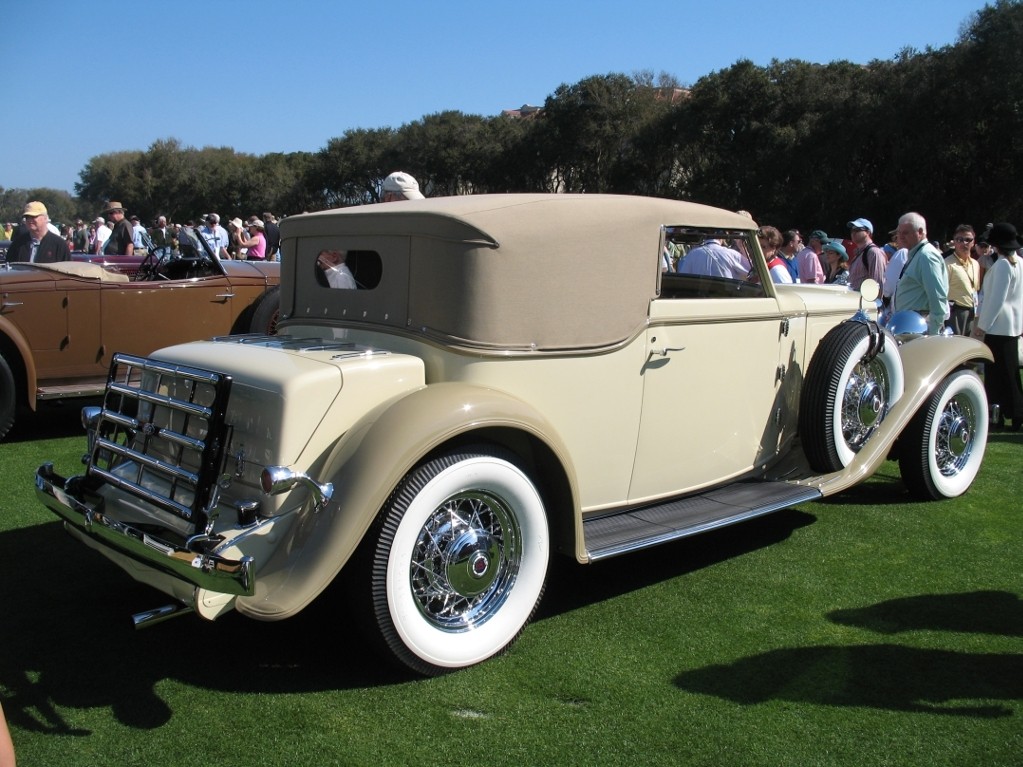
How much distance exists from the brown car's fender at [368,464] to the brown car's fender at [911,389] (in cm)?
206

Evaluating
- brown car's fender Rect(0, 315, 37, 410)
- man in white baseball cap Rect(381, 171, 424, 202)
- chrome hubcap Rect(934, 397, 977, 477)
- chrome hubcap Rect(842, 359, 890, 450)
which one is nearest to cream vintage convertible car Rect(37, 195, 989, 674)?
chrome hubcap Rect(842, 359, 890, 450)

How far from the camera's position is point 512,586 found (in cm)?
318

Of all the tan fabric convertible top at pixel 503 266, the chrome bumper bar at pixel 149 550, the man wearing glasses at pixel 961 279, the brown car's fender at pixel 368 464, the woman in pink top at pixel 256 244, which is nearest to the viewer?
the chrome bumper bar at pixel 149 550

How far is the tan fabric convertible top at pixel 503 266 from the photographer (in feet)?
10.7

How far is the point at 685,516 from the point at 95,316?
516cm

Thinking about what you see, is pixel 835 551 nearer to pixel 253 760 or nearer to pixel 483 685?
pixel 483 685

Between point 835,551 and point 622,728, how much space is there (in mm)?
2122

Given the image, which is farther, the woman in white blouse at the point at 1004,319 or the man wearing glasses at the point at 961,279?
the man wearing glasses at the point at 961,279

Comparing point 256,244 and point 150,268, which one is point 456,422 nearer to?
point 150,268

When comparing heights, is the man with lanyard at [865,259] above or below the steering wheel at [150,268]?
above

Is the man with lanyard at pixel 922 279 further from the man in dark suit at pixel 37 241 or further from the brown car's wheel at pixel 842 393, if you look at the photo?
the man in dark suit at pixel 37 241

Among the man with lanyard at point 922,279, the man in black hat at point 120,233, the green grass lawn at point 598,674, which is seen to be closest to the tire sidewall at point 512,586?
the green grass lawn at point 598,674

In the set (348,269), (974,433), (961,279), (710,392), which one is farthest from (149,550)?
(961,279)

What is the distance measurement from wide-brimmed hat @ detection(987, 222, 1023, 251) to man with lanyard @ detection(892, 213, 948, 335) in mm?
942
